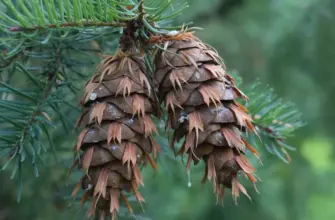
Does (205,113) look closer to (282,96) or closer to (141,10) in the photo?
(141,10)

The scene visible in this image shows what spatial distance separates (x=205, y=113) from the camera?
2.30 ft

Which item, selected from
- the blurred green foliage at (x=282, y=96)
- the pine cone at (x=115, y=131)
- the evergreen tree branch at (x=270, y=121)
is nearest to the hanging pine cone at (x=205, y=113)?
the pine cone at (x=115, y=131)

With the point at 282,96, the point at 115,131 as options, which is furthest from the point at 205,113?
the point at 282,96

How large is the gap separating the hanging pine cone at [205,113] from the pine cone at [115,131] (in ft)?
0.11

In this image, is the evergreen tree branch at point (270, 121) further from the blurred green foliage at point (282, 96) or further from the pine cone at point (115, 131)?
the blurred green foliage at point (282, 96)

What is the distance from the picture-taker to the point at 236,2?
2.54 m

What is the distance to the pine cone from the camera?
68 cm

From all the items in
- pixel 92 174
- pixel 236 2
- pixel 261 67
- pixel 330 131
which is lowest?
pixel 92 174

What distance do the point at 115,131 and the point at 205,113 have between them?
0.12 metres

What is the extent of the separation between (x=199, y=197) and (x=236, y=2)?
1.05 metres

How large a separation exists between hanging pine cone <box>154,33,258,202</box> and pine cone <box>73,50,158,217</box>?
3cm

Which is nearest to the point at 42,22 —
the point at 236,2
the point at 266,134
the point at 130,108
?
the point at 130,108

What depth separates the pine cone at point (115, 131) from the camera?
68 centimetres

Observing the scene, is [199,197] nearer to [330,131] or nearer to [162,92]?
[330,131]
